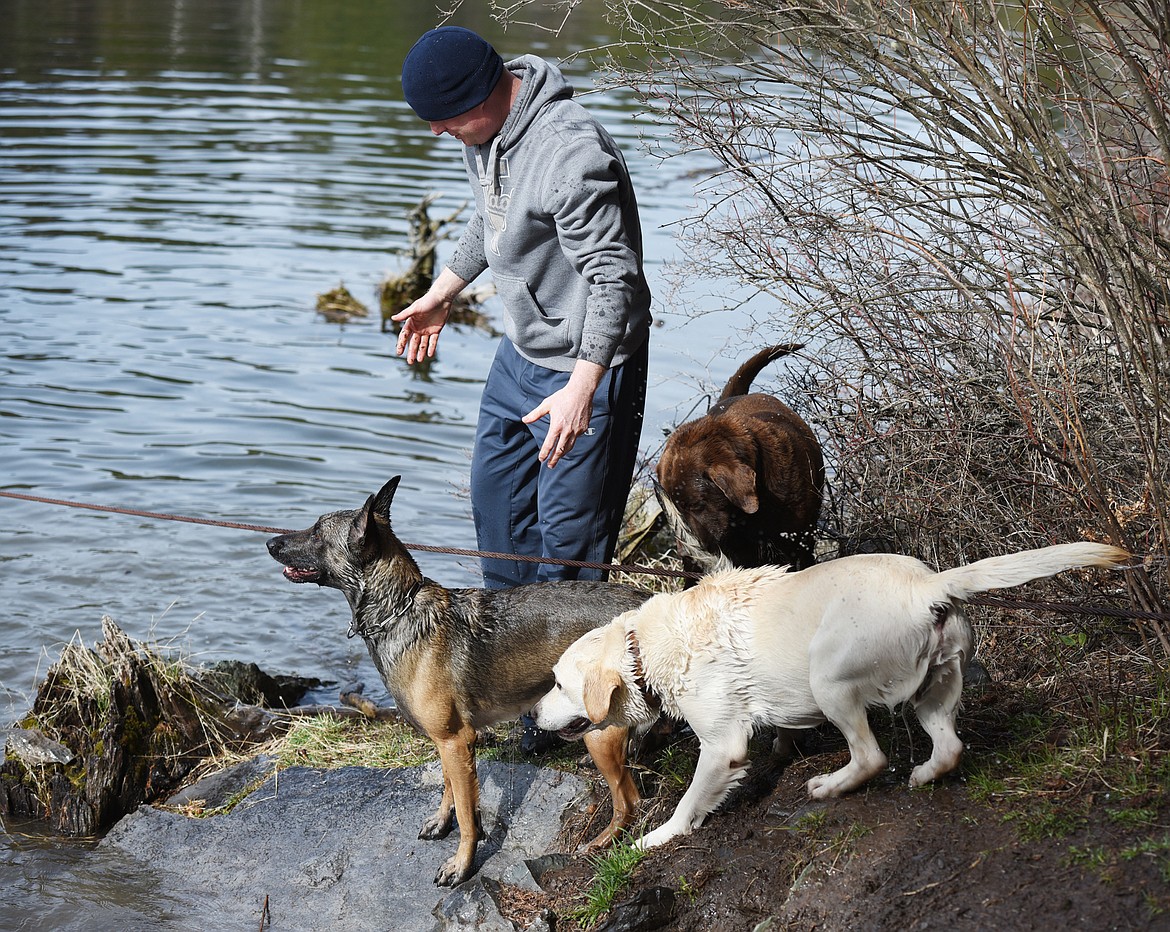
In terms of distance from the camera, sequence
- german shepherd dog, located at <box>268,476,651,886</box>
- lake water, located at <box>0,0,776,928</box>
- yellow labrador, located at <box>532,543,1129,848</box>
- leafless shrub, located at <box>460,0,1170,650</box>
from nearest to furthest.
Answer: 1. yellow labrador, located at <box>532,543,1129,848</box>
2. leafless shrub, located at <box>460,0,1170,650</box>
3. german shepherd dog, located at <box>268,476,651,886</box>
4. lake water, located at <box>0,0,776,928</box>

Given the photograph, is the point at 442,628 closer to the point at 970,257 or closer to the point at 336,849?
the point at 336,849

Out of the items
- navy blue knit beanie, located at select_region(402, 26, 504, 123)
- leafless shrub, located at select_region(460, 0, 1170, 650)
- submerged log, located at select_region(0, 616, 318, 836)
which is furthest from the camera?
submerged log, located at select_region(0, 616, 318, 836)

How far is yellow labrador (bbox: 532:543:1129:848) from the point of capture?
418 cm

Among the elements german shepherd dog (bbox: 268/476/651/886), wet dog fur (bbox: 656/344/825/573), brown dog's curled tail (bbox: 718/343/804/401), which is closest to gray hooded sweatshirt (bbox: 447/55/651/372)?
wet dog fur (bbox: 656/344/825/573)

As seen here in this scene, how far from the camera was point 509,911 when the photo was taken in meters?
4.87

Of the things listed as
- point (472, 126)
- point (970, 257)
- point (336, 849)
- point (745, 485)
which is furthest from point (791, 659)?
point (472, 126)

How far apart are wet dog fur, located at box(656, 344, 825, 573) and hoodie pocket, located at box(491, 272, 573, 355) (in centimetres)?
96

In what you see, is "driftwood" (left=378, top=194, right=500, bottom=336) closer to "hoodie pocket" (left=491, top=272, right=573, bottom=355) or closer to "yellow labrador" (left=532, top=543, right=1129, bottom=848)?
"hoodie pocket" (left=491, top=272, right=573, bottom=355)

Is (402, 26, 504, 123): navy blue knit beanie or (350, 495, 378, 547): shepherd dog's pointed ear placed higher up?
(402, 26, 504, 123): navy blue knit beanie

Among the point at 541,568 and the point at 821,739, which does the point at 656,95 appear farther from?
the point at 821,739

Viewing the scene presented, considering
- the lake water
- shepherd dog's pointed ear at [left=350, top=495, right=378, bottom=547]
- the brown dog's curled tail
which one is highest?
the brown dog's curled tail

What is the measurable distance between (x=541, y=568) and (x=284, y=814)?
69.0 inches

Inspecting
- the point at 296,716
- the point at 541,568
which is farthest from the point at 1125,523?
the point at 296,716

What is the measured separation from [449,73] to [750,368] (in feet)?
8.81
